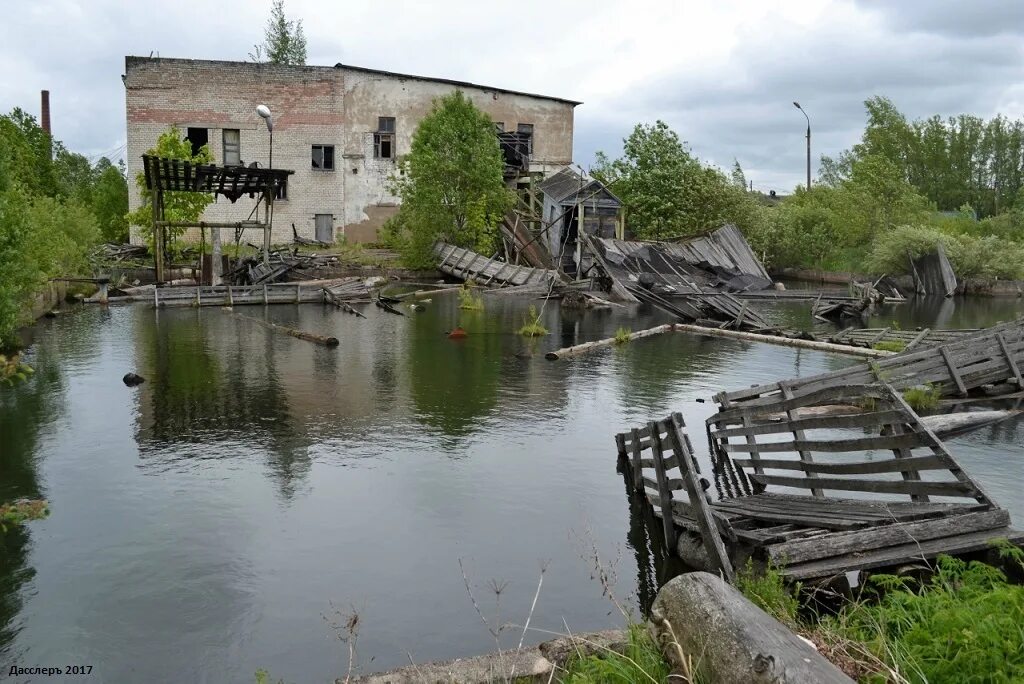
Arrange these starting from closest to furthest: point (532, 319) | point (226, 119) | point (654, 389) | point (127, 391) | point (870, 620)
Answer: point (870, 620) < point (127, 391) < point (654, 389) < point (532, 319) < point (226, 119)

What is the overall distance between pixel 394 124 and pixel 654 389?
33329mm

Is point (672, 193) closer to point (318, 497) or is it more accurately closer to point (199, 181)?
point (199, 181)

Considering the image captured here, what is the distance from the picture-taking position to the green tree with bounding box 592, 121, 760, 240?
47.2 m

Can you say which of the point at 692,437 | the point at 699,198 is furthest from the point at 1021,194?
the point at 692,437

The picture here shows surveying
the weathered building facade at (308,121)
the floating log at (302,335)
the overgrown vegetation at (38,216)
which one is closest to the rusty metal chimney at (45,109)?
the overgrown vegetation at (38,216)

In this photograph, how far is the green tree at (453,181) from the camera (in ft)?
128

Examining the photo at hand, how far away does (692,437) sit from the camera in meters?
13.4

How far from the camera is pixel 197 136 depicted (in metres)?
43.8

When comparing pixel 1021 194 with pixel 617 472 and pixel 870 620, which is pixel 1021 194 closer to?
pixel 617 472

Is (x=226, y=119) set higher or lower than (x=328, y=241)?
higher

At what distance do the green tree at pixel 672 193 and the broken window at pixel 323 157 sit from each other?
15.9m

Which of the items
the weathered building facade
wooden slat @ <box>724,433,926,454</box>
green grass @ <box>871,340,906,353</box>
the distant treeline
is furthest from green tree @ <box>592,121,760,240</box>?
wooden slat @ <box>724,433,926,454</box>

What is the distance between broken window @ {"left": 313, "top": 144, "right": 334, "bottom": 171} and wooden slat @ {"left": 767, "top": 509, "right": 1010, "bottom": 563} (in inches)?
1654

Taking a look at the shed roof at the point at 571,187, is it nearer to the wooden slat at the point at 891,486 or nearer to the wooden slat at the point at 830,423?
the wooden slat at the point at 830,423
